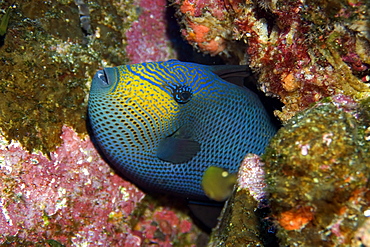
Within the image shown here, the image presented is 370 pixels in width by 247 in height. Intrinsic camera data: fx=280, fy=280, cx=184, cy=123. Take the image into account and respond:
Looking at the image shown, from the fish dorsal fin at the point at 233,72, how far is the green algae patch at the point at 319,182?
163cm

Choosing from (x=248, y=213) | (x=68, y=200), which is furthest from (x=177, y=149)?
(x=68, y=200)

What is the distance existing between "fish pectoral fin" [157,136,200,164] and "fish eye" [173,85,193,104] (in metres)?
0.40

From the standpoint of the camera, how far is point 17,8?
294cm

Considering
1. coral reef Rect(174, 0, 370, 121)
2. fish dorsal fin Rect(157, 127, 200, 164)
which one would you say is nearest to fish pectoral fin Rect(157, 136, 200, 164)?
fish dorsal fin Rect(157, 127, 200, 164)

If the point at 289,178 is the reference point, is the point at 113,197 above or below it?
below

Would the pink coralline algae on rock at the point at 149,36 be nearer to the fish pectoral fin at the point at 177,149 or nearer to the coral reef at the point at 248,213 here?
the fish pectoral fin at the point at 177,149

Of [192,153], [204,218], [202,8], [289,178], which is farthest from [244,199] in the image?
[202,8]

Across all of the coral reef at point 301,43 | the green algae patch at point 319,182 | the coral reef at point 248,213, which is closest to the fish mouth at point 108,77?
the coral reef at point 301,43

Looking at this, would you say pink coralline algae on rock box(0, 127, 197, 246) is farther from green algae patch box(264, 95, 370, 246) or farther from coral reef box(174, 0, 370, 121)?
green algae patch box(264, 95, 370, 246)

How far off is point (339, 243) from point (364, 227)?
13 cm

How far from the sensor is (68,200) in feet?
9.47

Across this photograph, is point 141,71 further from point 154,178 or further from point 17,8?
point 17,8

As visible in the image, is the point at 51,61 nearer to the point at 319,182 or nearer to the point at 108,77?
the point at 108,77

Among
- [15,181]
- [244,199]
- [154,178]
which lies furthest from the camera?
[154,178]
